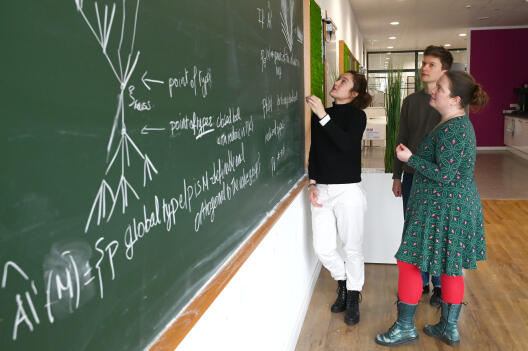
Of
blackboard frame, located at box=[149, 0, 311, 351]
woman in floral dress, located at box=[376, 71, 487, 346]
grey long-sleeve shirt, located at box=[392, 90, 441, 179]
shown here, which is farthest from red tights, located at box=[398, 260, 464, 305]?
blackboard frame, located at box=[149, 0, 311, 351]

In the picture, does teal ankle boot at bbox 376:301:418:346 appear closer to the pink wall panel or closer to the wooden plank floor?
the wooden plank floor

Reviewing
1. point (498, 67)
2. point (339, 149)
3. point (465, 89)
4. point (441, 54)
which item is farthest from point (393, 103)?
point (498, 67)

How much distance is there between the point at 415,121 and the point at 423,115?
0.08 m

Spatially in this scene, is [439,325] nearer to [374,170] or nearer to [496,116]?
[374,170]

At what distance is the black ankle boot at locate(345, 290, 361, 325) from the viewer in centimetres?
307

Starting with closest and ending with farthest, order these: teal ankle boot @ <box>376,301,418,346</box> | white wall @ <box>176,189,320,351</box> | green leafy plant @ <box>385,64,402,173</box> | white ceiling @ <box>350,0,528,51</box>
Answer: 1. white wall @ <box>176,189,320,351</box>
2. teal ankle boot @ <box>376,301,418,346</box>
3. green leafy plant @ <box>385,64,402,173</box>
4. white ceiling @ <box>350,0,528,51</box>

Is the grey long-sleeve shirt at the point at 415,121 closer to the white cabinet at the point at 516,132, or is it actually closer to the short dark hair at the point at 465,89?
the short dark hair at the point at 465,89

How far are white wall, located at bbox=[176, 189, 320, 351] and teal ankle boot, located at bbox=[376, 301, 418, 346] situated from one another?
0.50m

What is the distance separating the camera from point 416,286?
270cm

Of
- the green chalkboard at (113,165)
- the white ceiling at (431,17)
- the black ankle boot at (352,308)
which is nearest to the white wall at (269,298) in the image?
the green chalkboard at (113,165)

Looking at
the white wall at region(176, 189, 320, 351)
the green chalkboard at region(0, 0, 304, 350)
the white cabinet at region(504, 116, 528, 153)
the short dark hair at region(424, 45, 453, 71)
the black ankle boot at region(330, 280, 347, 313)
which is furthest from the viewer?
the white cabinet at region(504, 116, 528, 153)

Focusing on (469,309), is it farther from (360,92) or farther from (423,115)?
(360,92)

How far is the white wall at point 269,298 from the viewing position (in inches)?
57.3

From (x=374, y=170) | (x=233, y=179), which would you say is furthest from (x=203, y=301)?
(x=374, y=170)
